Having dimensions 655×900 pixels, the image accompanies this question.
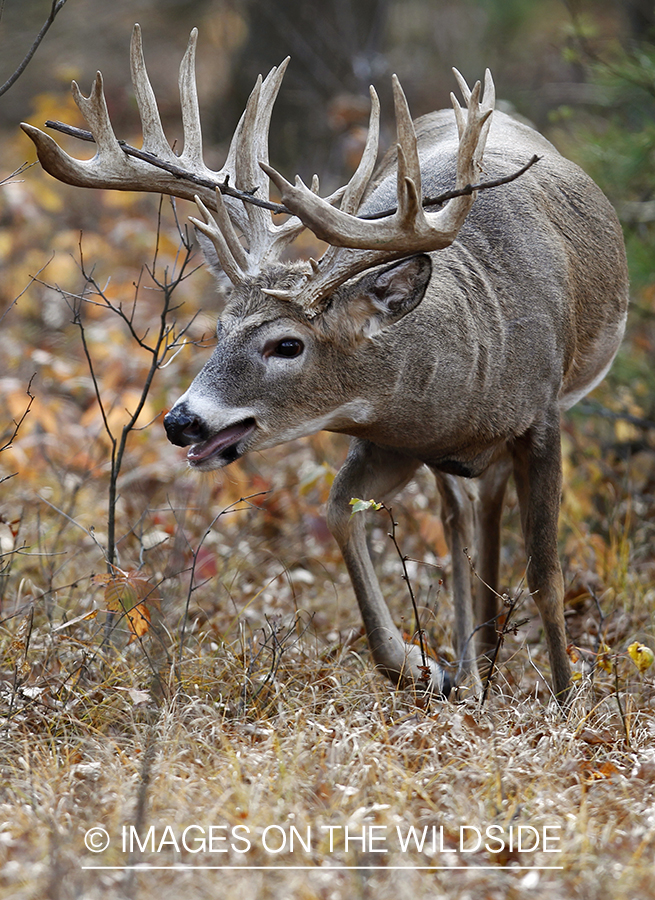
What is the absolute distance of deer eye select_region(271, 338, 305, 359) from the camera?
3.97 m

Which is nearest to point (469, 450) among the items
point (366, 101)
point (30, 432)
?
point (30, 432)

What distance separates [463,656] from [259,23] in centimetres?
952

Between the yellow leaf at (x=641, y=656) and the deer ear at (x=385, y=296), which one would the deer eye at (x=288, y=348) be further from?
the yellow leaf at (x=641, y=656)

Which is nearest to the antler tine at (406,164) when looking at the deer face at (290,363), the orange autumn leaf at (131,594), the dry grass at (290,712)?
the deer face at (290,363)

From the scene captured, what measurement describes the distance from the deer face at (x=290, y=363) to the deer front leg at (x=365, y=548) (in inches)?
26.6

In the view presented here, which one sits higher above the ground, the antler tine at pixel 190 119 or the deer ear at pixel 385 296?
the antler tine at pixel 190 119

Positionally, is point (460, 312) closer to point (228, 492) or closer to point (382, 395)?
point (382, 395)

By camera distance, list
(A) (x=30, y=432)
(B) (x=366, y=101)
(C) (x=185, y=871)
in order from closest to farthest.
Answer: (C) (x=185, y=871) → (A) (x=30, y=432) → (B) (x=366, y=101)

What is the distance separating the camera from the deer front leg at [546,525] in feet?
15.3

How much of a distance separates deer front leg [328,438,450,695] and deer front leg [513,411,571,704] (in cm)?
51

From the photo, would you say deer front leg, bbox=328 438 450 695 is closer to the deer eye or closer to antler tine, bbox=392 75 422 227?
the deer eye

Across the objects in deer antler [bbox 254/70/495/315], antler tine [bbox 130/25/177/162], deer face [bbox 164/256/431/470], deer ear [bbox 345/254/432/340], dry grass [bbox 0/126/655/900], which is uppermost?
antler tine [bbox 130/25/177/162]

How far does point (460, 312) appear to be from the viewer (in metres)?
4.28

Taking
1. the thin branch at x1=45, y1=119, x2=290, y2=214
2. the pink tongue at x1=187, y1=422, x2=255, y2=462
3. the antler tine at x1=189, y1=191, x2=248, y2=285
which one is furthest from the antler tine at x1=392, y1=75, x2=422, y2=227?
the pink tongue at x1=187, y1=422, x2=255, y2=462
